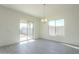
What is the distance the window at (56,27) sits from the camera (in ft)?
28.5

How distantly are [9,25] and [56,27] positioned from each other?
14.7 ft

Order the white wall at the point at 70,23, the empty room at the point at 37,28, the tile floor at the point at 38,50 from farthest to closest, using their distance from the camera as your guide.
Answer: the white wall at the point at 70,23 → the empty room at the point at 37,28 → the tile floor at the point at 38,50

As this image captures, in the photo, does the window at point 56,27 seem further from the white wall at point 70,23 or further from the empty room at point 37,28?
the white wall at point 70,23

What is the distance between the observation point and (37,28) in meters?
11.3

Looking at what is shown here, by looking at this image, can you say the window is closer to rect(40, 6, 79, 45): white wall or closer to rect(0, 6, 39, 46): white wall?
rect(40, 6, 79, 45): white wall

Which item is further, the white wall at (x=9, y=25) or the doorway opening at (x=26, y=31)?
the doorway opening at (x=26, y=31)

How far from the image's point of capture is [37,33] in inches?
446

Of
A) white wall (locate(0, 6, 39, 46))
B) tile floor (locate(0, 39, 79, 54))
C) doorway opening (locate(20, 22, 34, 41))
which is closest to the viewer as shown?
tile floor (locate(0, 39, 79, 54))

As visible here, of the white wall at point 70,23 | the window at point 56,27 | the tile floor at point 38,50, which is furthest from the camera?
the window at point 56,27

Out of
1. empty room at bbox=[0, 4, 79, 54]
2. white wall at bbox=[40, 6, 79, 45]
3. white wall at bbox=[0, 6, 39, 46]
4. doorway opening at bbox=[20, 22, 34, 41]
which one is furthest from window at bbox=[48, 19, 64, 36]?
white wall at bbox=[0, 6, 39, 46]

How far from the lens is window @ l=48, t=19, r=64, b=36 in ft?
28.5

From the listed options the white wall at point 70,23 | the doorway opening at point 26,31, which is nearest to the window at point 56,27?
the white wall at point 70,23
